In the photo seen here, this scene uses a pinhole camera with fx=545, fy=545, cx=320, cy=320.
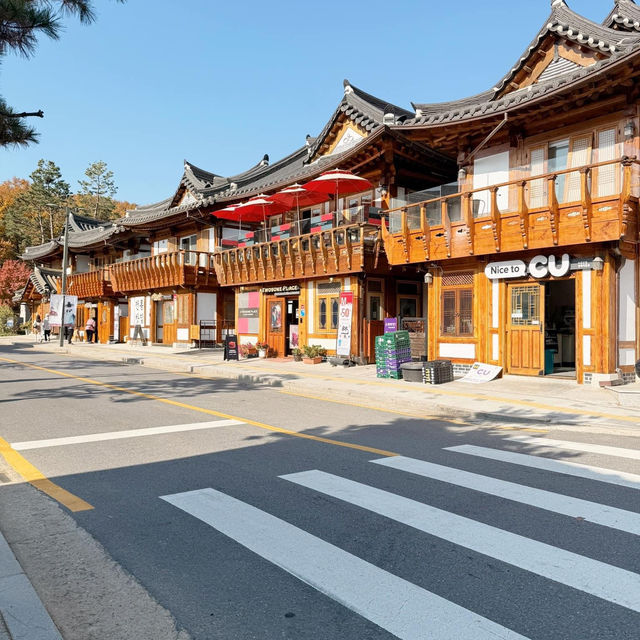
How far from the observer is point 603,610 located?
3.07 meters

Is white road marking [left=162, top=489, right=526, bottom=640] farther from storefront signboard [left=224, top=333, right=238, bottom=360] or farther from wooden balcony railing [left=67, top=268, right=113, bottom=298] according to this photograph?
wooden balcony railing [left=67, top=268, right=113, bottom=298]

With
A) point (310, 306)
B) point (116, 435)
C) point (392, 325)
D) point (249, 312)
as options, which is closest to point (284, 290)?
point (310, 306)

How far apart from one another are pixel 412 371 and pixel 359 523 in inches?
435

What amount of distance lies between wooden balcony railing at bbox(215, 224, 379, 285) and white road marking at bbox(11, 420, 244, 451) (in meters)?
11.5

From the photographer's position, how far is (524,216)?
13797mm

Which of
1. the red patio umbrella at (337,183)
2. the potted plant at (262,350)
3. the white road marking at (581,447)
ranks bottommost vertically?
the white road marking at (581,447)

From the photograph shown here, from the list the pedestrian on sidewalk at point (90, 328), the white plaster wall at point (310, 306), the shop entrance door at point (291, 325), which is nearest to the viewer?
the white plaster wall at point (310, 306)

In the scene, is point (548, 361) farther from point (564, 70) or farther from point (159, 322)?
point (159, 322)

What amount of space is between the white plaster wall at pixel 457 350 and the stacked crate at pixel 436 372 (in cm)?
142

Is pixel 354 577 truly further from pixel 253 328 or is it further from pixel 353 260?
pixel 253 328

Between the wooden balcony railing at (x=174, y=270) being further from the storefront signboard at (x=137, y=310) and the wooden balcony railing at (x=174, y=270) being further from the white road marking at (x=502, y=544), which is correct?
the white road marking at (x=502, y=544)

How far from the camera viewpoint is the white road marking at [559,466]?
18.7 feet

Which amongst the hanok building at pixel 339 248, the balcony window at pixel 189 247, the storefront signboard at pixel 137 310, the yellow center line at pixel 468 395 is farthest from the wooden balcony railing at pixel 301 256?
the storefront signboard at pixel 137 310

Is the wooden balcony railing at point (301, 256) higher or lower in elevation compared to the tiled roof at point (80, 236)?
lower
